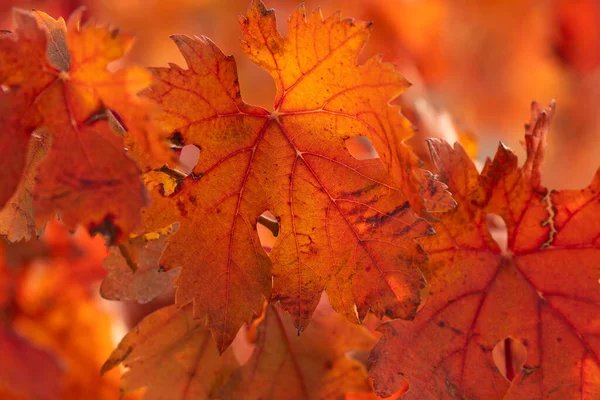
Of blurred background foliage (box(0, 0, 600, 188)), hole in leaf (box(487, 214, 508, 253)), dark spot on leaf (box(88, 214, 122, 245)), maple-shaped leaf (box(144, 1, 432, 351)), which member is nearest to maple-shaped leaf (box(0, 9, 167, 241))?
dark spot on leaf (box(88, 214, 122, 245))

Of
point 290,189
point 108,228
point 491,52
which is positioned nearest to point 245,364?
point 290,189

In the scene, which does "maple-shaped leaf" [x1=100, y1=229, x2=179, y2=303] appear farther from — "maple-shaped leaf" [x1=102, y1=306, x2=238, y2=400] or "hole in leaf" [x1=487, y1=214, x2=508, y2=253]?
"hole in leaf" [x1=487, y1=214, x2=508, y2=253]

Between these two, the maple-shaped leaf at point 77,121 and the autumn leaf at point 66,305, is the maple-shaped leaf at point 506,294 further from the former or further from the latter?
the autumn leaf at point 66,305

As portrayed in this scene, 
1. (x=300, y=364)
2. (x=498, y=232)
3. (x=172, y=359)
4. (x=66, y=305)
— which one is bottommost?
(x=66, y=305)

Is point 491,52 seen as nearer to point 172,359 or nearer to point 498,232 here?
point 498,232

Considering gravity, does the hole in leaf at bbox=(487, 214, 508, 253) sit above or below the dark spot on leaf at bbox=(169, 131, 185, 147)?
above

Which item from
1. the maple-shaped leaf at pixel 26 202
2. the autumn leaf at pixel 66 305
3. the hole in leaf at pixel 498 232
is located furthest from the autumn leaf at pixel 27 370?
the hole in leaf at pixel 498 232

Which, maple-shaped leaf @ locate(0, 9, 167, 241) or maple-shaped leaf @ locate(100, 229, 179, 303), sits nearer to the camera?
maple-shaped leaf @ locate(0, 9, 167, 241)
